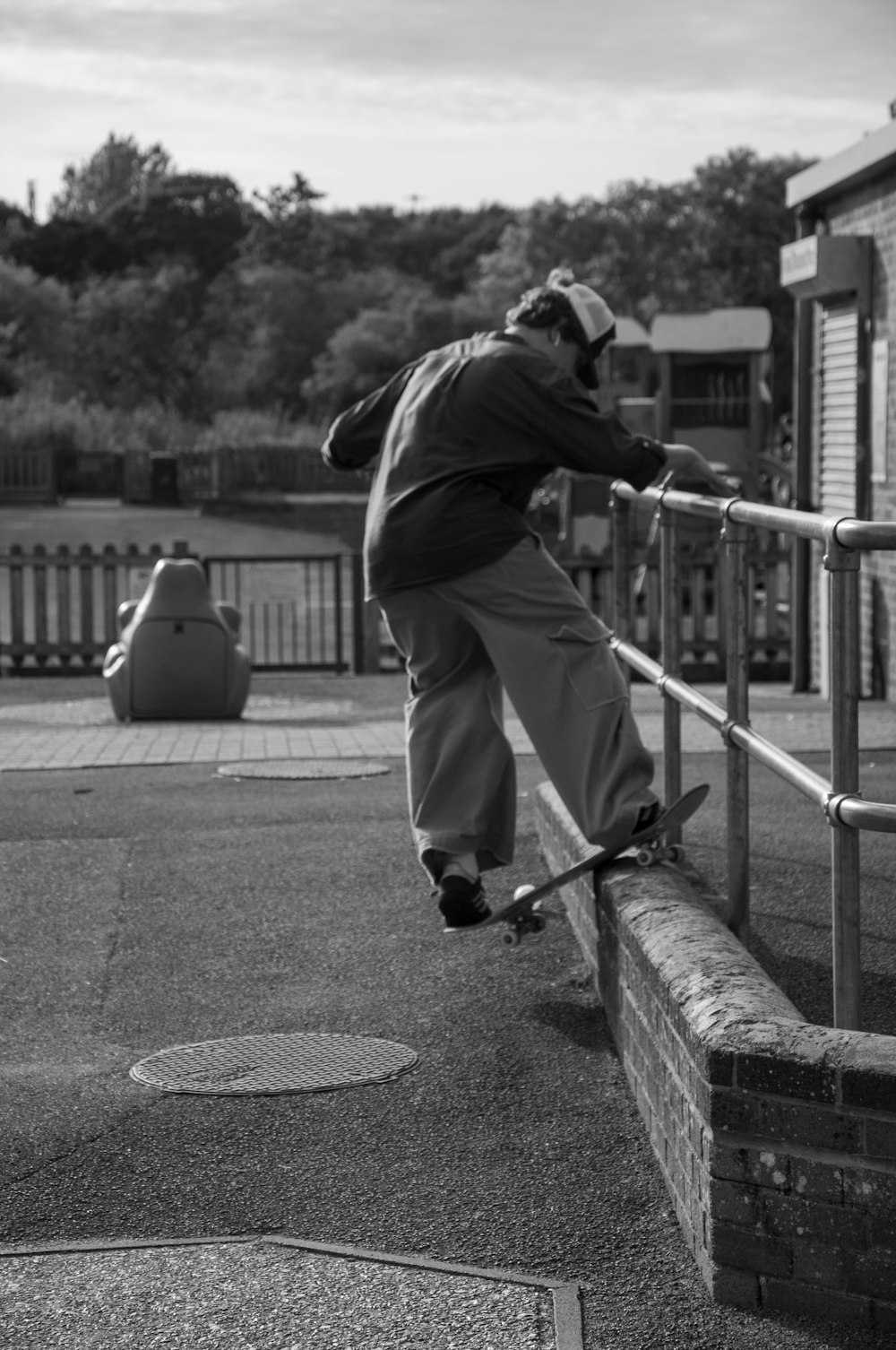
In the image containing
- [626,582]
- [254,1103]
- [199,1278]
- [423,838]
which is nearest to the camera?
[199,1278]

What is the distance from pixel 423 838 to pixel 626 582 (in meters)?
1.42

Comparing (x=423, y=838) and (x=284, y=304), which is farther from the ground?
(x=284, y=304)

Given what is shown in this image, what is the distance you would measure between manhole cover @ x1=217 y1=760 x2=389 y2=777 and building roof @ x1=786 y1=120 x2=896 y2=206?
16.6 ft

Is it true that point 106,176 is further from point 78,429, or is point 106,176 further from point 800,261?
point 800,261

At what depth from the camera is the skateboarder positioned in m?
4.87

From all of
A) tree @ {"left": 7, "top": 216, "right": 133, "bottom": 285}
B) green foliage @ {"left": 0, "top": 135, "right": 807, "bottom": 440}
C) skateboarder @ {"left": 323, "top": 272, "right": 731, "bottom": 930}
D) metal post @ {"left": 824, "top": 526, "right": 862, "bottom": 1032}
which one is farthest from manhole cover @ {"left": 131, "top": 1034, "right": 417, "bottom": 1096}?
tree @ {"left": 7, "top": 216, "right": 133, "bottom": 285}

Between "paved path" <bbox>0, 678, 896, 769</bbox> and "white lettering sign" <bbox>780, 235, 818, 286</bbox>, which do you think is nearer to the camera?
"paved path" <bbox>0, 678, 896, 769</bbox>

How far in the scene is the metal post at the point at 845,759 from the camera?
3.31 metres

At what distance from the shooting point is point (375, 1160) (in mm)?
3773

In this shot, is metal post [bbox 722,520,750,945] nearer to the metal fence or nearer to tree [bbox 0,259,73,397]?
the metal fence

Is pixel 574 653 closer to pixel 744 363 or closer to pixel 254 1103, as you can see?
pixel 254 1103

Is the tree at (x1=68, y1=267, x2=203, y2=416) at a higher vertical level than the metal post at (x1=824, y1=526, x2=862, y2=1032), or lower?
higher

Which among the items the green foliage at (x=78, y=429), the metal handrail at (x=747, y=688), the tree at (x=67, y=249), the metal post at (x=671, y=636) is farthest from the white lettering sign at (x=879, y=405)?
the tree at (x=67, y=249)

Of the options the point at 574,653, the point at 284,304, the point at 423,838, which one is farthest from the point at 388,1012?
the point at 284,304
